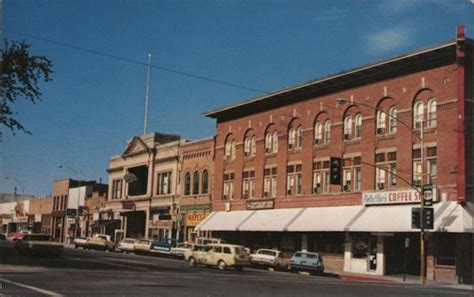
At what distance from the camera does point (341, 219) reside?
4538 cm

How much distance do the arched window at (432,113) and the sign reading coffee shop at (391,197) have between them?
178 inches

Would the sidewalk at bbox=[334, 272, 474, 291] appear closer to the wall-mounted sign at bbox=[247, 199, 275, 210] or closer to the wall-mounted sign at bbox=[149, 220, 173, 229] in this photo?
A: the wall-mounted sign at bbox=[247, 199, 275, 210]

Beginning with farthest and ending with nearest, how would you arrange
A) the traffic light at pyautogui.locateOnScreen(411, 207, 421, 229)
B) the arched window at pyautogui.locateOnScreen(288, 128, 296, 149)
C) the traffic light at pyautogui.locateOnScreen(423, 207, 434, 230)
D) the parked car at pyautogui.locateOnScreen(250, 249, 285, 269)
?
1. the arched window at pyautogui.locateOnScreen(288, 128, 296, 149)
2. the parked car at pyautogui.locateOnScreen(250, 249, 285, 269)
3. the traffic light at pyautogui.locateOnScreen(411, 207, 421, 229)
4. the traffic light at pyautogui.locateOnScreen(423, 207, 434, 230)

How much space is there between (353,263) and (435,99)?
12.7m

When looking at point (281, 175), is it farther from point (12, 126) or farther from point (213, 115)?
point (12, 126)

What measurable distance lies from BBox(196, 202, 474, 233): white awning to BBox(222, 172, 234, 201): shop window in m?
1.61

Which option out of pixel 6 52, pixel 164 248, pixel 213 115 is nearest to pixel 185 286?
pixel 6 52

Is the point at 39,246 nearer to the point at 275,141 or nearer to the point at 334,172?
the point at 334,172

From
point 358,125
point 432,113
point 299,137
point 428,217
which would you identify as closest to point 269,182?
point 299,137

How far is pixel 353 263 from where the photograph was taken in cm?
4538

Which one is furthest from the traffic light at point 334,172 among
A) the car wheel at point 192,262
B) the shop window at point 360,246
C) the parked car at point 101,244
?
the parked car at point 101,244

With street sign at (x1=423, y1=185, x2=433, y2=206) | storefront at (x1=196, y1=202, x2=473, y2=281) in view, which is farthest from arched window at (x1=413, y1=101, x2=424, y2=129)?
street sign at (x1=423, y1=185, x2=433, y2=206)

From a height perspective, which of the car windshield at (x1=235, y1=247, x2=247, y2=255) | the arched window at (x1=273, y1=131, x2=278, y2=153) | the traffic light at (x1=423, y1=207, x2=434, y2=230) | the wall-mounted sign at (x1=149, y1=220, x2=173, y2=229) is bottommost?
the car windshield at (x1=235, y1=247, x2=247, y2=255)

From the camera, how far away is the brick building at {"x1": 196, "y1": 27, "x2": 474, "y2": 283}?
3944 centimetres
